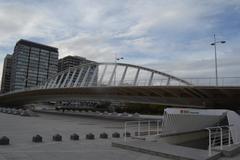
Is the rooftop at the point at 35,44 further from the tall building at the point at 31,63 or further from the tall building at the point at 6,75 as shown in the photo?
the tall building at the point at 6,75

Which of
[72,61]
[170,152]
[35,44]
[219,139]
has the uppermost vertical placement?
[35,44]

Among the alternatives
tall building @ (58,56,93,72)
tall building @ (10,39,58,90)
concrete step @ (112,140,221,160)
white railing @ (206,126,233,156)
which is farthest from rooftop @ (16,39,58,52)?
concrete step @ (112,140,221,160)

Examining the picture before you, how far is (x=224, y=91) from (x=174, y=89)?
643 cm

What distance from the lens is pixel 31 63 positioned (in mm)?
117562

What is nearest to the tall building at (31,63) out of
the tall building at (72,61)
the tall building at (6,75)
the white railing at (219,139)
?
the tall building at (72,61)

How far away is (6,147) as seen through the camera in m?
11.7

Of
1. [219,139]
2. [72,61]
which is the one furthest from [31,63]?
[219,139]

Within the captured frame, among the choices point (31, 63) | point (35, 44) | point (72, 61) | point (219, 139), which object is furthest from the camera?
point (72, 61)

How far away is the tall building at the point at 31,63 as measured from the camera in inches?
4510

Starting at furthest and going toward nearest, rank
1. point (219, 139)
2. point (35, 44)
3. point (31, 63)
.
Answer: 1. point (35, 44)
2. point (31, 63)
3. point (219, 139)

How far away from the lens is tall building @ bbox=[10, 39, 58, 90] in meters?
115

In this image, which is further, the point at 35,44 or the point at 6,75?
the point at 6,75

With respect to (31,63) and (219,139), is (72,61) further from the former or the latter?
(219,139)

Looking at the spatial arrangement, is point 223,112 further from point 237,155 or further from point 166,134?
point 237,155
